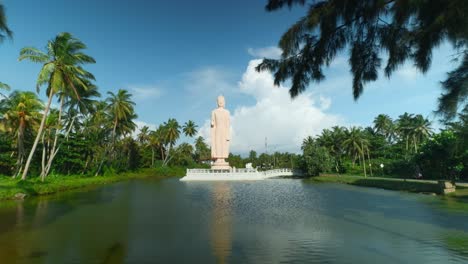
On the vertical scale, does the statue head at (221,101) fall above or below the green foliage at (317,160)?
above

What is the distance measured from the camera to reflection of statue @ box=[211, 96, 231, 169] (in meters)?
46.3

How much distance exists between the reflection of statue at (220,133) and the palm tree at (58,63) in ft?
79.9

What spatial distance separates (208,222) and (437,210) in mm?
11266

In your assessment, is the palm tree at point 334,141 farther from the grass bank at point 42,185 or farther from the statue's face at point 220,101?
the grass bank at point 42,185

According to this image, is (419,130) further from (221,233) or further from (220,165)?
(221,233)

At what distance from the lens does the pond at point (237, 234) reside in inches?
296

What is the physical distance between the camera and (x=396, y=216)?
42.7 feet

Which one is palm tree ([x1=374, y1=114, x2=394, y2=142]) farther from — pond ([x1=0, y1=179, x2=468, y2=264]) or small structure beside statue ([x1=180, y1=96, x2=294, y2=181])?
pond ([x1=0, y1=179, x2=468, y2=264])

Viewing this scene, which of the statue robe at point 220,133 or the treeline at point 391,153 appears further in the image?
the statue robe at point 220,133

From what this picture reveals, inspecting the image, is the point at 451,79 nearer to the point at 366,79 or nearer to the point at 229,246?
the point at 366,79

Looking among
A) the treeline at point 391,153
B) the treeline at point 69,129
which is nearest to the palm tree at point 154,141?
the treeline at point 69,129

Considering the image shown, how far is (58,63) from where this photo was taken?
2308 centimetres

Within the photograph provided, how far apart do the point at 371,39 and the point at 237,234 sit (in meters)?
7.80

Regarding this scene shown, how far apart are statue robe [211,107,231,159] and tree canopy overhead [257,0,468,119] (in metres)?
42.3
